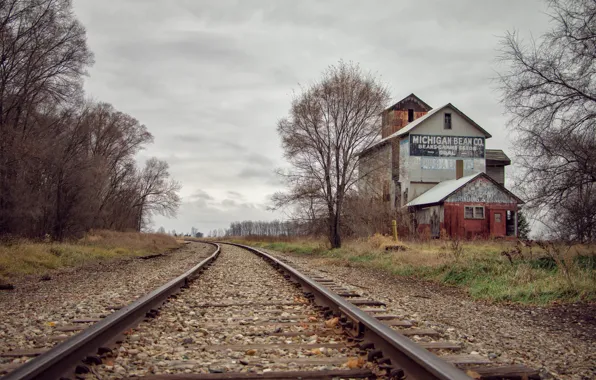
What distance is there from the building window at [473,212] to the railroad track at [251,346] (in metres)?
29.6

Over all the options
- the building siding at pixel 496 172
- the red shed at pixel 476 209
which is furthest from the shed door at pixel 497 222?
the building siding at pixel 496 172

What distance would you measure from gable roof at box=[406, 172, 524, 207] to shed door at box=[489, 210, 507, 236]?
1.55 meters

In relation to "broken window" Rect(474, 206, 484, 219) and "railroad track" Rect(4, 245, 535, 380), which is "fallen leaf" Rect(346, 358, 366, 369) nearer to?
"railroad track" Rect(4, 245, 535, 380)

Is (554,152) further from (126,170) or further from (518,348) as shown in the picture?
(126,170)

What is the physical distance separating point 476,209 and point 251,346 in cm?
3305

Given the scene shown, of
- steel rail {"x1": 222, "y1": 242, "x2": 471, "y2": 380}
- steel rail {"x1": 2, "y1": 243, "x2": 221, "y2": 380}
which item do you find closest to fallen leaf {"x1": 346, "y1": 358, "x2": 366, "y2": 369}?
steel rail {"x1": 222, "y1": 242, "x2": 471, "y2": 380}

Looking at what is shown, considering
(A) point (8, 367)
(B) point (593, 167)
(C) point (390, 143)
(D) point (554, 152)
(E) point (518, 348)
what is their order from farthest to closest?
1. (C) point (390, 143)
2. (D) point (554, 152)
3. (B) point (593, 167)
4. (E) point (518, 348)
5. (A) point (8, 367)

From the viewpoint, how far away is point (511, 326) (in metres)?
5.93

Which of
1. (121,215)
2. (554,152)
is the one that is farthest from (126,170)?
(554,152)

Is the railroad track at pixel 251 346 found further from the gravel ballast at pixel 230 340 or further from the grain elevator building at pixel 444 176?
the grain elevator building at pixel 444 176

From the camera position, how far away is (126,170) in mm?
51062

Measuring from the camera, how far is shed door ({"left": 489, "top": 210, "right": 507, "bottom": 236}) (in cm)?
3447

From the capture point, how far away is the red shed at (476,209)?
3409 cm

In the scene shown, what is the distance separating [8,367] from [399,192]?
40599 millimetres
